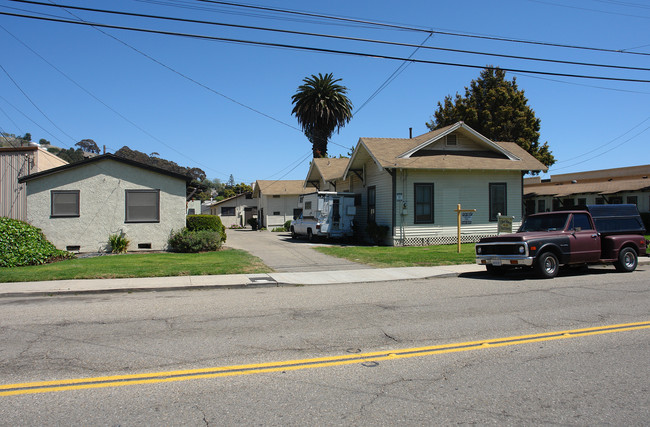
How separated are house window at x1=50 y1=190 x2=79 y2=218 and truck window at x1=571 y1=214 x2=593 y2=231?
18.4 meters

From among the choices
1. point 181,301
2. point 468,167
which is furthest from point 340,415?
point 468,167

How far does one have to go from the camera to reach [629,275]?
12.6m

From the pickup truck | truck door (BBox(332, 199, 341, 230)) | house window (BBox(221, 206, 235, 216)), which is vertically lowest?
the pickup truck

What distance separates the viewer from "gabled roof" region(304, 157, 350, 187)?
108ft

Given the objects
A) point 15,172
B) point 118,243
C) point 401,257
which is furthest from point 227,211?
point 401,257

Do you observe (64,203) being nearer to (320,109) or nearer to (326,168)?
(326,168)

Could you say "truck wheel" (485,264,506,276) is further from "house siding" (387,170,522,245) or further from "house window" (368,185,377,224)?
"house window" (368,185,377,224)

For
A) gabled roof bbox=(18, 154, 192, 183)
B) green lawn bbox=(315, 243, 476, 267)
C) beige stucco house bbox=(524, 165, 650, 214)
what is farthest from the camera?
beige stucco house bbox=(524, 165, 650, 214)

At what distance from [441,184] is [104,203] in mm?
15384

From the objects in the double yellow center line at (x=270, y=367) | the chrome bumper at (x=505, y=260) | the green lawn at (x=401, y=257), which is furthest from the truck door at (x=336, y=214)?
the double yellow center line at (x=270, y=367)

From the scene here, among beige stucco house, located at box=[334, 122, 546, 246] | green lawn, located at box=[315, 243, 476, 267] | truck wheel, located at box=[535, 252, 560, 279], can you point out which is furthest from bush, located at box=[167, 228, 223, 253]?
truck wheel, located at box=[535, 252, 560, 279]

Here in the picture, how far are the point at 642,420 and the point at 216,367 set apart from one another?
419 cm

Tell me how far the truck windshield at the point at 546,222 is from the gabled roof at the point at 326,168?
1888 cm

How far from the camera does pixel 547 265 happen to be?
12.1 m
